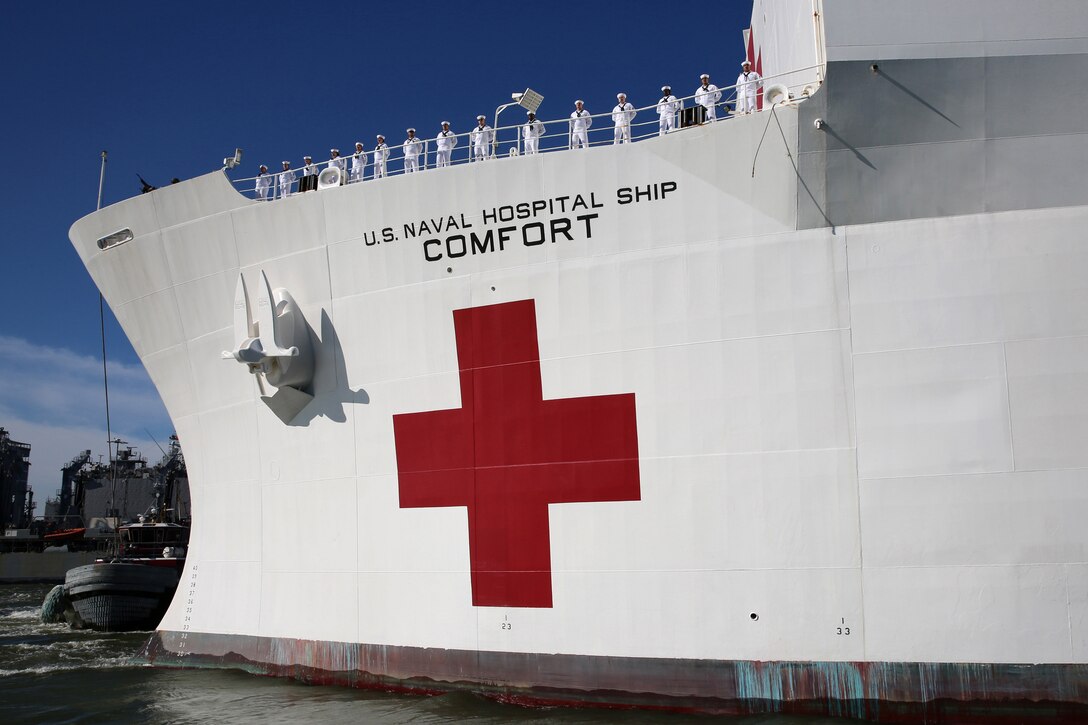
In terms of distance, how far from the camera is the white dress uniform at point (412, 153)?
20.4 ft

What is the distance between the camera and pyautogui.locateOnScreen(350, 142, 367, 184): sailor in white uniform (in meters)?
6.41

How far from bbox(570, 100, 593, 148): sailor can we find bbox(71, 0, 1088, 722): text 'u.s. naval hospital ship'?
29 centimetres

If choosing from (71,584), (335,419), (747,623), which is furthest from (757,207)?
(71,584)

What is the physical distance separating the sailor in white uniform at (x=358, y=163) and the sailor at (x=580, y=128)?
6.02 feet

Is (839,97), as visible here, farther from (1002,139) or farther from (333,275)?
(333,275)

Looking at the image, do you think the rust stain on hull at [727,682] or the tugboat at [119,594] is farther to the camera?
the tugboat at [119,594]

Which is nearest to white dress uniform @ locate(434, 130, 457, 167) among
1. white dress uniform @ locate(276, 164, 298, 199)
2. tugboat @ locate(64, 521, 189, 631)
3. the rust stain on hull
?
white dress uniform @ locate(276, 164, 298, 199)

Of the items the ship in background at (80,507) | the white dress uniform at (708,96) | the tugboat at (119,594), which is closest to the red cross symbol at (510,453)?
the white dress uniform at (708,96)

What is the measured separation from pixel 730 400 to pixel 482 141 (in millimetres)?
2776

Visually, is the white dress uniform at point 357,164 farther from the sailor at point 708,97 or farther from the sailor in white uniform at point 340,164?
the sailor at point 708,97

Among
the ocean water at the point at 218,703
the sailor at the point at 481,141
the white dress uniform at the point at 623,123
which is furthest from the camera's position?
the sailor at the point at 481,141

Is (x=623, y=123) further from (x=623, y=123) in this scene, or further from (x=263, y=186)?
(x=263, y=186)

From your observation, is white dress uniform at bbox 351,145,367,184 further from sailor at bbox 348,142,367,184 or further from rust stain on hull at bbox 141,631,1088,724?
rust stain on hull at bbox 141,631,1088,724

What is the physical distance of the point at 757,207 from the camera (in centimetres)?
502
